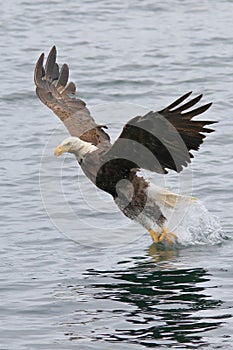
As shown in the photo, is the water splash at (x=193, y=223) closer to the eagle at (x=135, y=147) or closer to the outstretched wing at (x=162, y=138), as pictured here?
the eagle at (x=135, y=147)

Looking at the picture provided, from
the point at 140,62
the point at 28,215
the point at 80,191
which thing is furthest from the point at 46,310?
the point at 140,62

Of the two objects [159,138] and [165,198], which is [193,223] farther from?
[159,138]

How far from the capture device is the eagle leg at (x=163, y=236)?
1059 centimetres

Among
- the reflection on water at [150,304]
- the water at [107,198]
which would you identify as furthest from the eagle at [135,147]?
the reflection on water at [150,304]

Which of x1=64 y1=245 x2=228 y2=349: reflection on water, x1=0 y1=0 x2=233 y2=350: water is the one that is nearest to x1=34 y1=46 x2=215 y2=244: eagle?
x1=0 y1=0 x2=233 y2=350: water

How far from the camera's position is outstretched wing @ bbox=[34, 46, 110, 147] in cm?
1098

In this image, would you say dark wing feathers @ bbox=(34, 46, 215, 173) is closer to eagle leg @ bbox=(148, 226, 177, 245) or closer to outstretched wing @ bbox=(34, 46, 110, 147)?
outstretched wing @ bbox=(34, 46, 110, 147)

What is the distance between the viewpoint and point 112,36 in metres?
18.8

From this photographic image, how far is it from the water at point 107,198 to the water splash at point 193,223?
13 centimetres

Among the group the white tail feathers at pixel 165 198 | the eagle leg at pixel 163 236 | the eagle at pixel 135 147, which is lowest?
the eagle leg at pixel 163 236

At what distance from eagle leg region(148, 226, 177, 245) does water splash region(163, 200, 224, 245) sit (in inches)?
2.5

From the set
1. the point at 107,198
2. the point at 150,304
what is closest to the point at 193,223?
the point at 107,198

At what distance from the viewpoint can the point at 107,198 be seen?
12.1 m

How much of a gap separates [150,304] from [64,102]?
3370mm
